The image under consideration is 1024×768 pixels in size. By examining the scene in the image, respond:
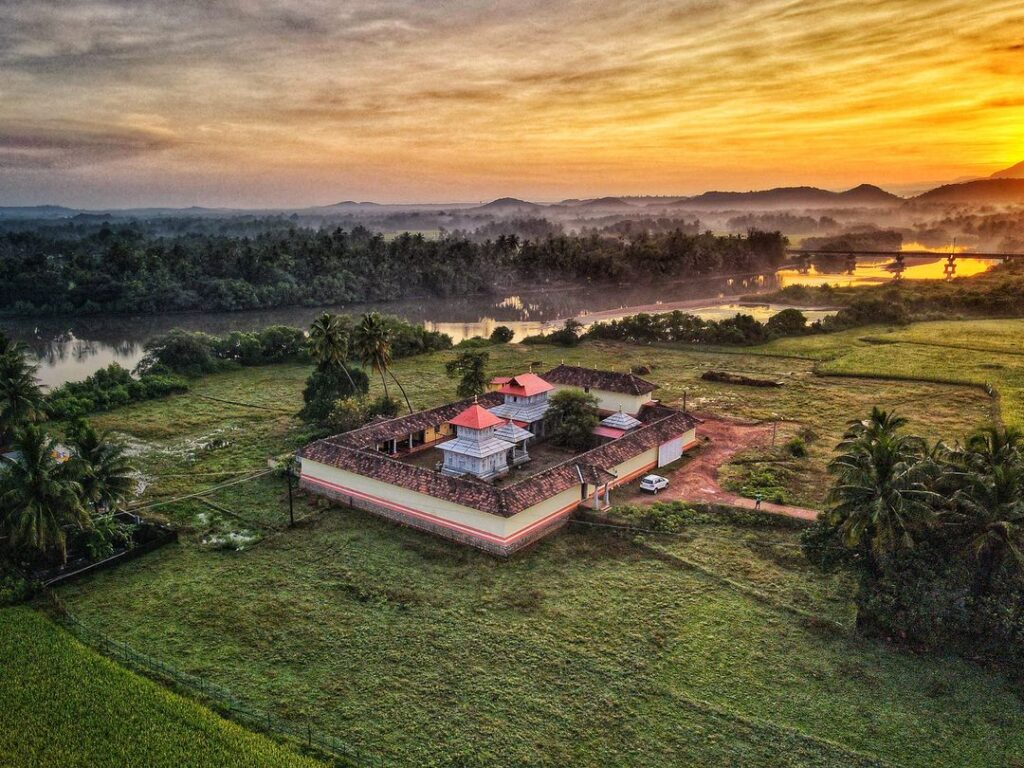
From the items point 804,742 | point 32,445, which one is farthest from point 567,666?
point 32,445

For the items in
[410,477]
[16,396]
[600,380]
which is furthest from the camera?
[600,380]

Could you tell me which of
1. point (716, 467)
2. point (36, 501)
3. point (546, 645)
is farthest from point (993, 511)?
point (36, 501)

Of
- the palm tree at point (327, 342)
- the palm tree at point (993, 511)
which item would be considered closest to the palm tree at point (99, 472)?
the palm tree at point (327, 342)

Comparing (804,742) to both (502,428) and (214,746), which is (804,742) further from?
(502,428)

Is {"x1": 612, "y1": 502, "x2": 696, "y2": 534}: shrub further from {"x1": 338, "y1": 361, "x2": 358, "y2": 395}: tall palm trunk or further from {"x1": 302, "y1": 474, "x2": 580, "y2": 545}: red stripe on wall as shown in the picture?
{"x1": 338, "y1": 361, "x2": 358, "y2": 395}: tall palm trunk

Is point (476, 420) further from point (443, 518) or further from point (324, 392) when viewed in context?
point (324, 392)

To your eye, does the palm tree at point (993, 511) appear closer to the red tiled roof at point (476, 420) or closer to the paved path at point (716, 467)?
the paved path at point (716, 467)
